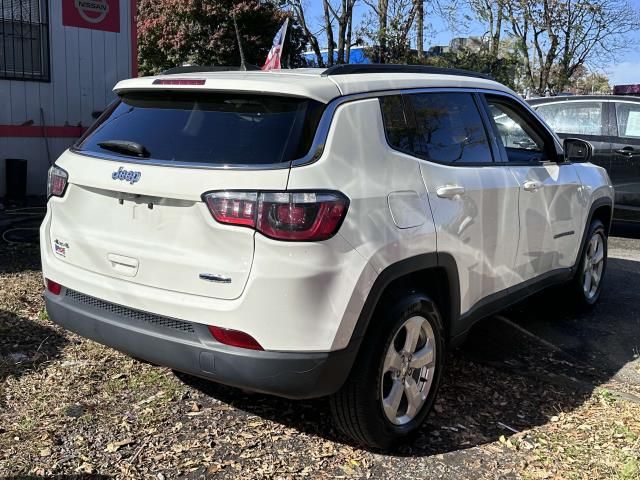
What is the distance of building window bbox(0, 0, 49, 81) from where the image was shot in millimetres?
8922

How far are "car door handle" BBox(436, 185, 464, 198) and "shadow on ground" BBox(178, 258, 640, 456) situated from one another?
1216 mm

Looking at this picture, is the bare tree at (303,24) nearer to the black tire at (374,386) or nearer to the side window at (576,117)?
the side window at (576,117)

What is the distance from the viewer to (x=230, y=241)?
276cm

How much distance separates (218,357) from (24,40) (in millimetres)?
7826

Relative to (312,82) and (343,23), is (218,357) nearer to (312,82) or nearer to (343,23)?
(312,82)

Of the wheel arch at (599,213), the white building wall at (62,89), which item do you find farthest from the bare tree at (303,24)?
the wheel arch at (599,213)

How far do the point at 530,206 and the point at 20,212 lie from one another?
642 cm

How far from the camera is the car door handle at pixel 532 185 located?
424 cm

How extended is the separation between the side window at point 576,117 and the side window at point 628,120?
0.23 m

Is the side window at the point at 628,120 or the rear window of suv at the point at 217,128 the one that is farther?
the side window at the point at 628,120

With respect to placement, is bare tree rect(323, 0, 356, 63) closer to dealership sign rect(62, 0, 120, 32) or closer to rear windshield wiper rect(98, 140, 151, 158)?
dealership sign rect(62, 0, 120, 32)

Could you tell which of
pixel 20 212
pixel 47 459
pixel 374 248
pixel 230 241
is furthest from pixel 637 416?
pixel 20 212

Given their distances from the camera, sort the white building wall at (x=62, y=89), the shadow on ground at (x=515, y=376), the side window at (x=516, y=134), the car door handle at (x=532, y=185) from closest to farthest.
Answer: the shadow on ground at (x=515, y=376) → the car door handle at (x=532, y=185) → the side window at (x=516, y=134) → the white building wall at (x=62, y=89)

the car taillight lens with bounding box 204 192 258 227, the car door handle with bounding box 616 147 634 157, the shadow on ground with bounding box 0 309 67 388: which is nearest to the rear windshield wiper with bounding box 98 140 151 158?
the car taillight lens with bounding box 204 192 258 227
